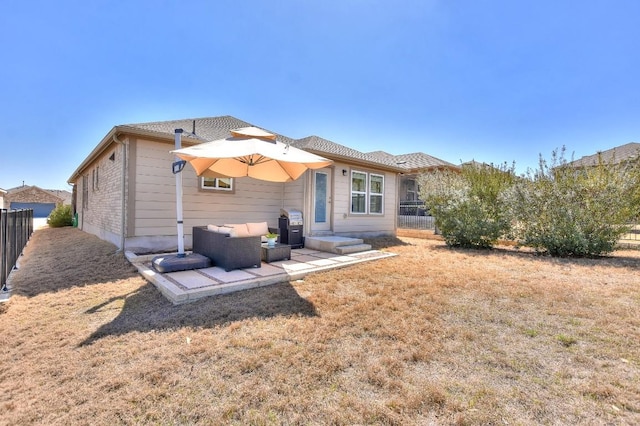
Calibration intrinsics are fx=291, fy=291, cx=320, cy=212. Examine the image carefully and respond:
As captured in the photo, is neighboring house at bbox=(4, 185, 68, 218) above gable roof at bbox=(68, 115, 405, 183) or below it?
below

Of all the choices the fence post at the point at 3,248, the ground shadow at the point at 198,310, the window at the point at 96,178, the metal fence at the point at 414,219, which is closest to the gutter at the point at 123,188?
the fence post at the point at 3,248

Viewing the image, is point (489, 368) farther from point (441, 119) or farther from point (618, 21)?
point (441, 119)

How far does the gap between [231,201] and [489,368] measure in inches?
283

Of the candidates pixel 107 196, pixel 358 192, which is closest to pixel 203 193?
pixel 107 196

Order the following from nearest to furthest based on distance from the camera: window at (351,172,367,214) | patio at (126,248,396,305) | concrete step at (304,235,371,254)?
patio at (126,248,396,305), concrete step at (304,235,371,254), window at (351,172,367,214)

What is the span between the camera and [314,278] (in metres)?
5.04

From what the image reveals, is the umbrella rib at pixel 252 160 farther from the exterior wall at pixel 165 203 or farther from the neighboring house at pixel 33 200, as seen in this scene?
the neighboring house at pixel 33 200

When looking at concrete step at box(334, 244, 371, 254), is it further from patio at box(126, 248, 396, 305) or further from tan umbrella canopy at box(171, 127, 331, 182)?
tan umbrella canopy at box(171, 127, 331, 182)

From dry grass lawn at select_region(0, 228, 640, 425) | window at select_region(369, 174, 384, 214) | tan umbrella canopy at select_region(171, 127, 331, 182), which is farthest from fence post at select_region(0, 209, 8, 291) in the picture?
window at select_region(369, 174, 384, 214)

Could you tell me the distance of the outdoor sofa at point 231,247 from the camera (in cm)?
508

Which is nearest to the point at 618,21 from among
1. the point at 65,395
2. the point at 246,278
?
the point at 246,278

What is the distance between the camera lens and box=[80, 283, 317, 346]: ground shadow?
3180mm

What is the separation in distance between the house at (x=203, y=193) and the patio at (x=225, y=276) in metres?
1.11

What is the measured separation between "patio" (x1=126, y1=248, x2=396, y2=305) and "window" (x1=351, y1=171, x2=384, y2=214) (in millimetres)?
3751
